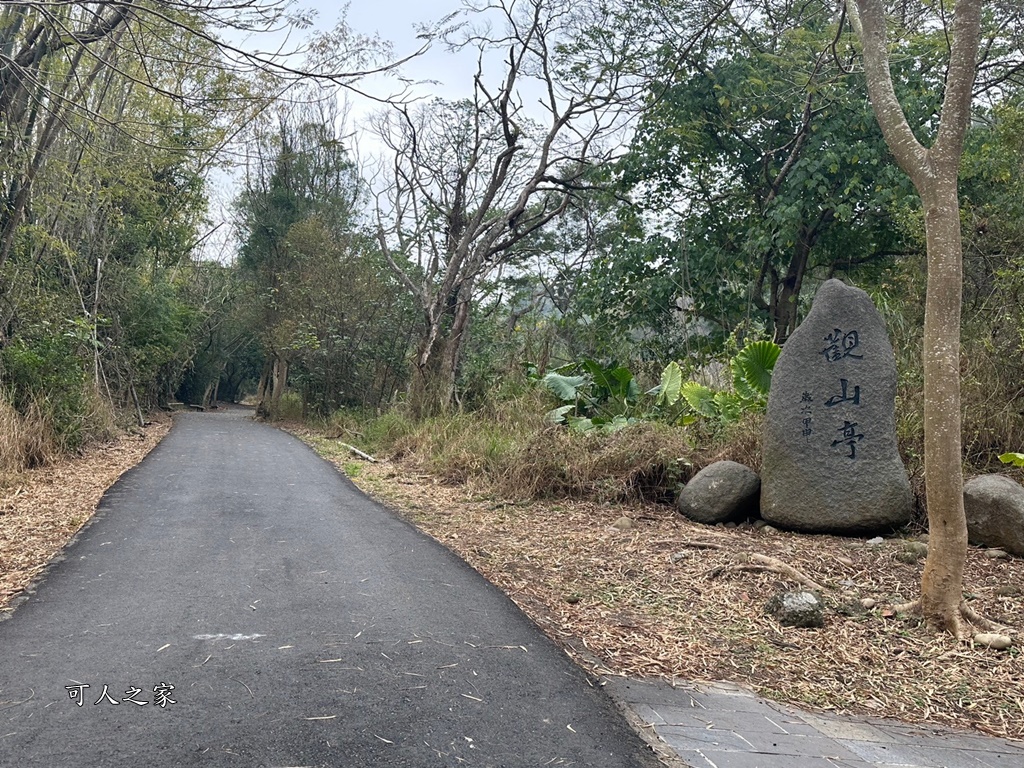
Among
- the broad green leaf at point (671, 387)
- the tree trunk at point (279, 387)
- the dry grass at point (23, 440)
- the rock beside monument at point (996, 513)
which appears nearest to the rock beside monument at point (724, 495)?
the rock beside monument at point (996, 513)

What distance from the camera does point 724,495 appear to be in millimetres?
7590

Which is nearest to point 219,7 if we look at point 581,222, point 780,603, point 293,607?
point 293,607

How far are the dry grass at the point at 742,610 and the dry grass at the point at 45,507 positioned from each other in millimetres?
3185

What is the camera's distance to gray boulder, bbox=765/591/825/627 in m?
4.64

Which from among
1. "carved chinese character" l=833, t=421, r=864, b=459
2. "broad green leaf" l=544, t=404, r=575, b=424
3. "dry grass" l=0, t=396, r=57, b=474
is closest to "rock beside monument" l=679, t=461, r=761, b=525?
"carved chinese character" l=833, t=421, r=864, b=459

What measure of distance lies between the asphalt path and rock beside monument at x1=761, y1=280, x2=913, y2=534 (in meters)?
3.24

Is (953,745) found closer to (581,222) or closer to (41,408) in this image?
(41,408)

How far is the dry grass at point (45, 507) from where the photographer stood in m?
5.44

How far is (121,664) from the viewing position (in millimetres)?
3580

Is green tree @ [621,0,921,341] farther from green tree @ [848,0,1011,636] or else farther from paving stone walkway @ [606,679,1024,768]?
paving stone walkway @ [606,679,1024,768]

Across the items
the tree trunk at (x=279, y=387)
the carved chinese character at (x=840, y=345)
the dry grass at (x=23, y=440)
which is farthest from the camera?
the tree trunk at (x=279, y=387)

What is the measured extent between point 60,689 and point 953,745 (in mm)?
3850

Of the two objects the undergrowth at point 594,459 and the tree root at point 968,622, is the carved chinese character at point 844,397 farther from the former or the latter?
the tree root at point 968,622

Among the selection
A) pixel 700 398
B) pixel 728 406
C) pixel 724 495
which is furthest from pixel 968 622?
pixel 700 398
